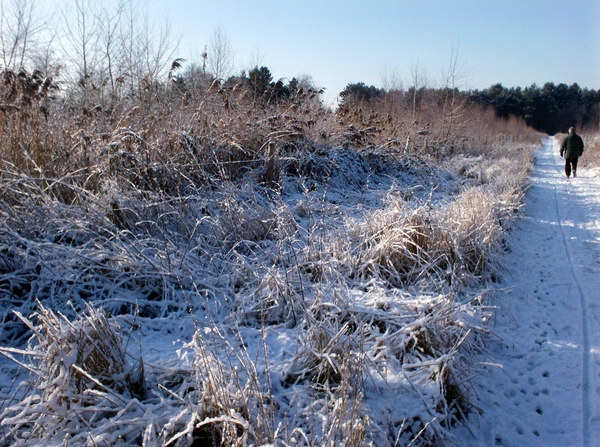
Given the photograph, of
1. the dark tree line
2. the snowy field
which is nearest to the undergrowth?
the snowy field

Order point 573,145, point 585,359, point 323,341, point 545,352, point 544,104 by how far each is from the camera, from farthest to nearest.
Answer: point 544,104 < point 573,145 < point 545,352 < point 585,359 < point 323,341

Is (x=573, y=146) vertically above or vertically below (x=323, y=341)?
above

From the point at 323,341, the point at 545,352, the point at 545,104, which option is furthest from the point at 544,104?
the point at 323,341

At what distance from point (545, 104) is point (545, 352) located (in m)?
63.2

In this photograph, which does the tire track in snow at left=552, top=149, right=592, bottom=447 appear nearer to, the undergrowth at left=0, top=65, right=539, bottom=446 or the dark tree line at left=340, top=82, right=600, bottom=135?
the undergrowth at left=0, top=65, right=539, bottom=446

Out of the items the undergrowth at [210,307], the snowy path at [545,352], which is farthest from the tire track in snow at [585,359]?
the undergrowth at [210,307]

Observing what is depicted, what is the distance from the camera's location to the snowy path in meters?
2.26

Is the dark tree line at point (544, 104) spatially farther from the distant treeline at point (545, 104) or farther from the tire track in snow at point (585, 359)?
the tire track in snow at point (585, 359)

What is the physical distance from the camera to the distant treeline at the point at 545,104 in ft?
172

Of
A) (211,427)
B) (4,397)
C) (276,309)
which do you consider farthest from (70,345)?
(276,309)

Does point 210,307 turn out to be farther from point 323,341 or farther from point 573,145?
point 573,145

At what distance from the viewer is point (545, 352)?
2.99m

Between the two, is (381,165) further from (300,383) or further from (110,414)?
(110,414)

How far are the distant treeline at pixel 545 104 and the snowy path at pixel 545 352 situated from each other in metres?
52.1
